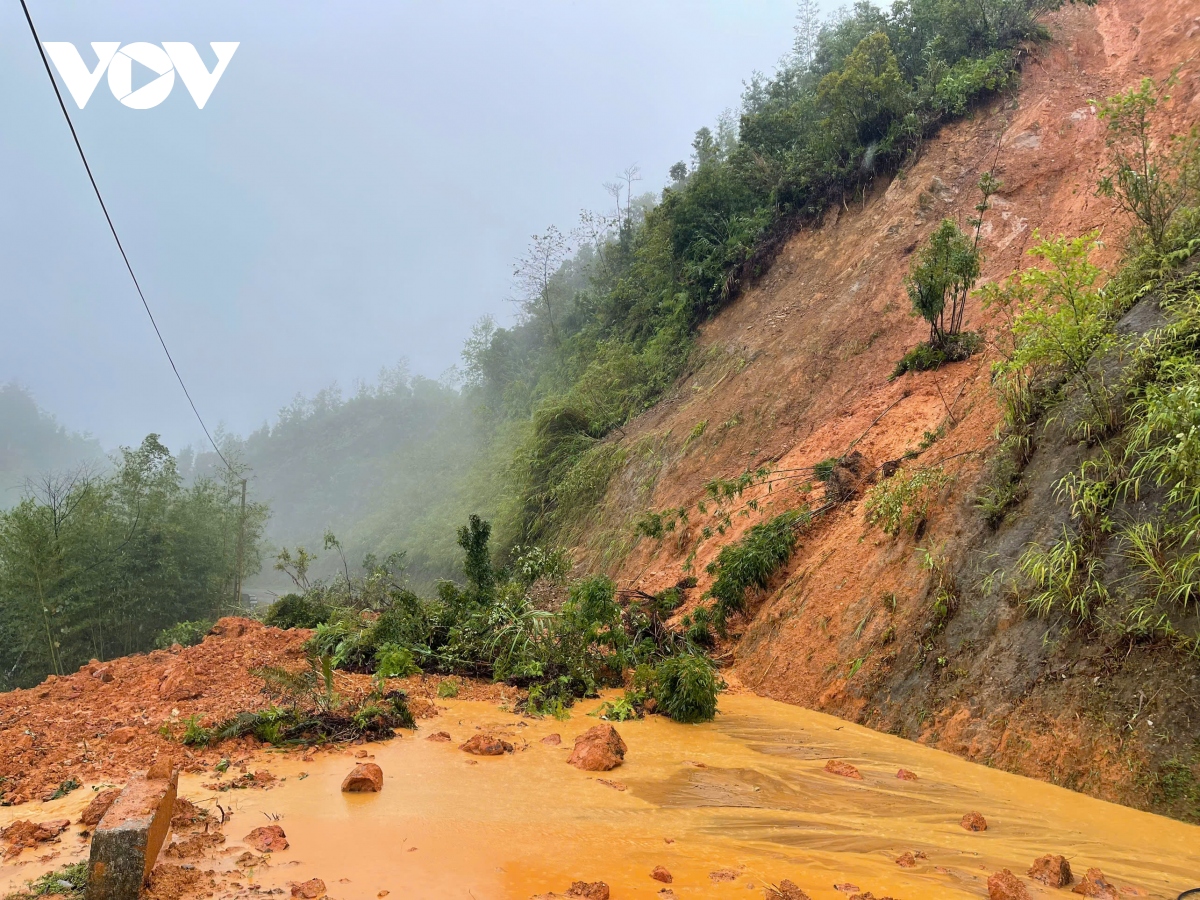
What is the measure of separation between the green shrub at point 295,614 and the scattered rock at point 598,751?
820cm

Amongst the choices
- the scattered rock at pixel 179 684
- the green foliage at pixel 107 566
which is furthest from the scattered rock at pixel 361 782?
the green foliage at pixel 107 566

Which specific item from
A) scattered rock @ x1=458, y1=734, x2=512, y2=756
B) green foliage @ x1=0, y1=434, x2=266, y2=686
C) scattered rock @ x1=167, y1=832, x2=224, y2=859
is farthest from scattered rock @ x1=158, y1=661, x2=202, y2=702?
green foliage @ x1=0, y1=434, x2=266, y2=686

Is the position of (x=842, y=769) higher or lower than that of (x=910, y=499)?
lower

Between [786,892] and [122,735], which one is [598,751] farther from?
[122,735]

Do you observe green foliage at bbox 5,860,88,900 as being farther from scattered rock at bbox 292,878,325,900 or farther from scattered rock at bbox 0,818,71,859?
scattered rock at bbox 292,878,325,900

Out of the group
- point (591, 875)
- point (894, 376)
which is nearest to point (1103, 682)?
point (591, 875)

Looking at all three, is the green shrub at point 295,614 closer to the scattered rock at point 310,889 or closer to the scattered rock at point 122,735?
the scattered rock at point 122,735

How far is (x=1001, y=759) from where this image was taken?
474cm

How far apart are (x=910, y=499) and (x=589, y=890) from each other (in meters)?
6.04

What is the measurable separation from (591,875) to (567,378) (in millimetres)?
27949

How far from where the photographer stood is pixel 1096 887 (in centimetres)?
286

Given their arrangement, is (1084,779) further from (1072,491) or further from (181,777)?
(181,777)

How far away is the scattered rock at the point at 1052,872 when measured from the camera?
2.92m

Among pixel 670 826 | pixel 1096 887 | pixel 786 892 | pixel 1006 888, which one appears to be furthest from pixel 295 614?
pixel 1096 887
